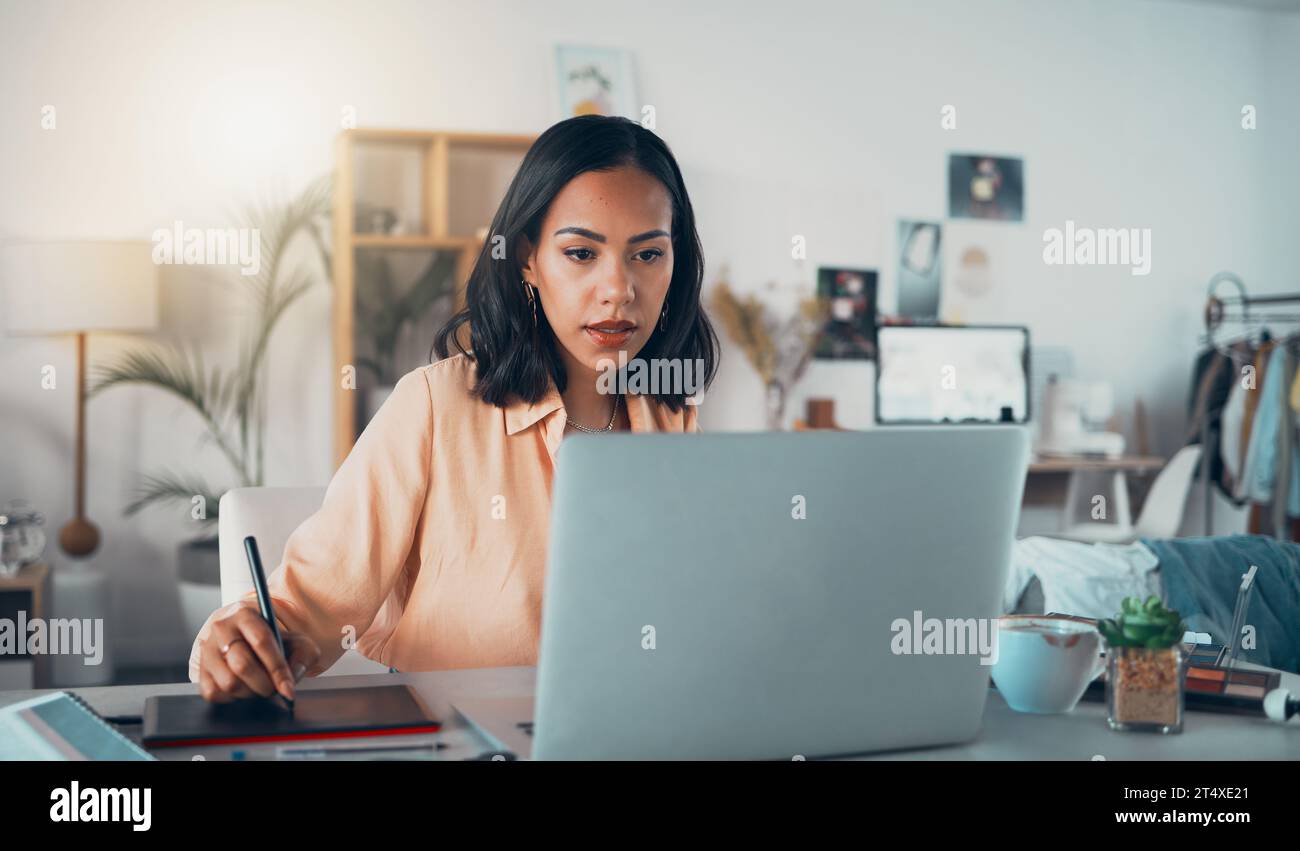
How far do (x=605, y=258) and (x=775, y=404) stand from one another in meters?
3.50

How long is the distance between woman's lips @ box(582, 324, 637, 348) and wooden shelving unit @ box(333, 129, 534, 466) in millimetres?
2755

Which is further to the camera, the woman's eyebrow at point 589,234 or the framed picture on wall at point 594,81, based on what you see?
the framed picture on wall at point 594,81

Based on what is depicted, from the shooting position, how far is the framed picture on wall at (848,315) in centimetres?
510

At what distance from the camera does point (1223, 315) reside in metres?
5.66

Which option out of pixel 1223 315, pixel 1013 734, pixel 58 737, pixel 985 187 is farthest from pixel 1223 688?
pixel 1223 315

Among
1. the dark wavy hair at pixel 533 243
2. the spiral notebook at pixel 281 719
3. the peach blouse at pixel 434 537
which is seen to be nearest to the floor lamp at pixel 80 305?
the dark wavy hair at pixel 533 243

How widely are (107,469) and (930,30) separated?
375 cm

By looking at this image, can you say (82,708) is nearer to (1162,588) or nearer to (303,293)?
(1162,588)

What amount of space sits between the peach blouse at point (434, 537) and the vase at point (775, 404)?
3.40 metres

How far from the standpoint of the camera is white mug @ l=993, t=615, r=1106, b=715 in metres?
1.09

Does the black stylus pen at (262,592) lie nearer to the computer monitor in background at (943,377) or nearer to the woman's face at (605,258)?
the woman's face at (605,258)

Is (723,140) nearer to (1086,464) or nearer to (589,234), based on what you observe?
(1086,464)
